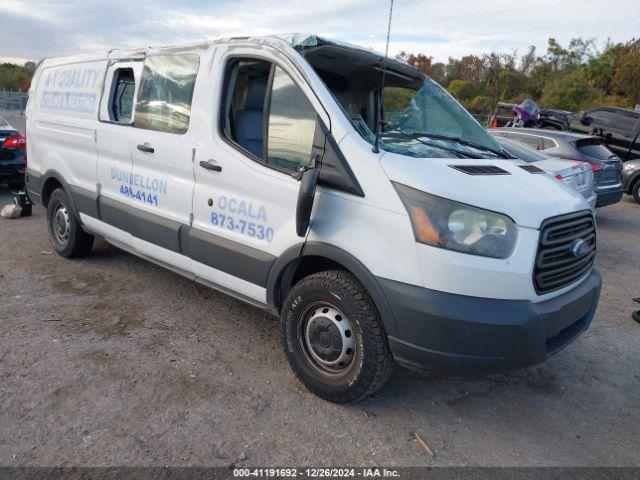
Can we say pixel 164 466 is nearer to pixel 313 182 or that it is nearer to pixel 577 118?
pixel 313 182

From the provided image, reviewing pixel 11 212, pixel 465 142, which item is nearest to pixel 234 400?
pixel 465 142

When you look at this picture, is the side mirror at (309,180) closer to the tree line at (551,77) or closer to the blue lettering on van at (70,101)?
the blue lettering on van at (70,101)

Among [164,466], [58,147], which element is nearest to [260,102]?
[164,466]

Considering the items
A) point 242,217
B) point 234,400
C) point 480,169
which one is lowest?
point 234,400

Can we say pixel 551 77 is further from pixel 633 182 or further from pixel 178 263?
pixel 178 263

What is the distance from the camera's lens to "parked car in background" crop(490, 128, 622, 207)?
8562 mm

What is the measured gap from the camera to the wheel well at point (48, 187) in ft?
17.9

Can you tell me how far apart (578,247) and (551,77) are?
43217 mm

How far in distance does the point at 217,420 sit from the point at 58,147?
12.2ft

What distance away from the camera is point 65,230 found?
17.7 ft

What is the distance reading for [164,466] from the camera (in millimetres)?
2494

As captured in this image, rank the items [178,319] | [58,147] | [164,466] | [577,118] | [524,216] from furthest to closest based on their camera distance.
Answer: [577,118], [58,147], [178,319], [524,216], [164,466]

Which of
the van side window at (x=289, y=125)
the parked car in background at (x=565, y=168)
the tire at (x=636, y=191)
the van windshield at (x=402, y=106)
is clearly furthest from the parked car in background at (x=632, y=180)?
the van side window at (x=289, y=125)

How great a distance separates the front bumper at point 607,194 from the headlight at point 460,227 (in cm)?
704
